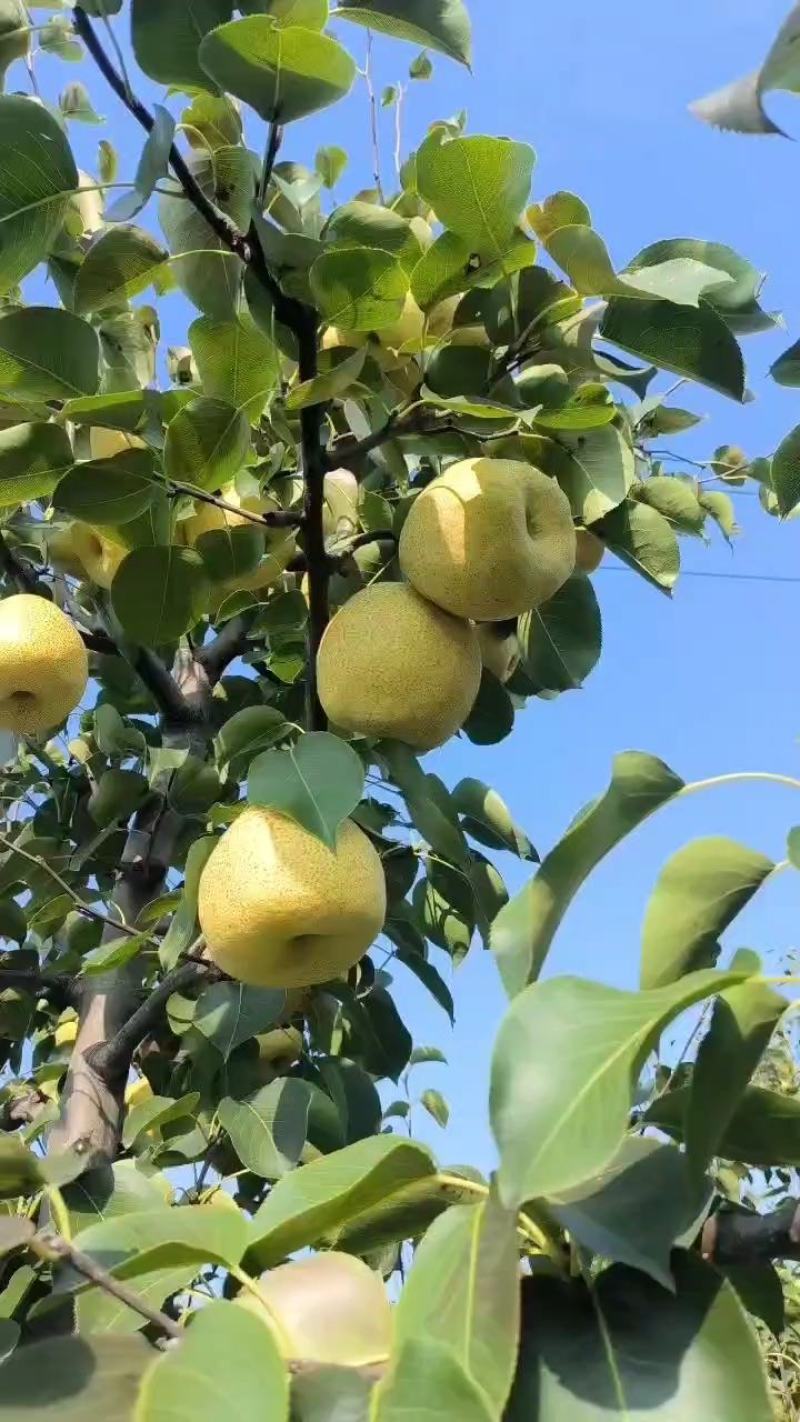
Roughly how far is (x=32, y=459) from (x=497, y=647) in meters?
0.62

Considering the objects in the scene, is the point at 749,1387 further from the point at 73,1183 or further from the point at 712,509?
the point at 712,509

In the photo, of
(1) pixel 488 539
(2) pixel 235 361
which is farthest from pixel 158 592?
(1) pixel 488 539

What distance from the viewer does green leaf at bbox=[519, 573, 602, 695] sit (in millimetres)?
1431

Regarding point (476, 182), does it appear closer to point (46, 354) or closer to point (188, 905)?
point (46, 354)

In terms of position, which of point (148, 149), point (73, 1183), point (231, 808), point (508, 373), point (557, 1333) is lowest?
point (73, 1183)

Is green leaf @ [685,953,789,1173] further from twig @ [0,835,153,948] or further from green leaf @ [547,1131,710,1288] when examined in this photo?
twig @ [0,835,153,948]

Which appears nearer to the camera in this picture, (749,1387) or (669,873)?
(749,1387)

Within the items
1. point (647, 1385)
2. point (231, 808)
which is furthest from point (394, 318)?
point (647, 1385)

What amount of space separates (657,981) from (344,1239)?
0.24 meters

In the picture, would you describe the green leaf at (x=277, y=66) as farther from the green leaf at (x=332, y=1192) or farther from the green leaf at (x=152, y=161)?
the green leaf at (x=332, y=1192)

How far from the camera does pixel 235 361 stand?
3.75 ft

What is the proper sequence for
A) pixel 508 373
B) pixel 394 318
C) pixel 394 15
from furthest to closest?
1. pixel 508 373
2. pixel 394 318
3. pixel 394 15

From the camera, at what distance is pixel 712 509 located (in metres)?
2.43

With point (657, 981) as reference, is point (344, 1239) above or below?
below
